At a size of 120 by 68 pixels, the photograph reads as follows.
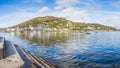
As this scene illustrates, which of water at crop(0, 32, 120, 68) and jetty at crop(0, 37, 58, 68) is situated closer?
jetty at crop(0, 37, 58, 68)

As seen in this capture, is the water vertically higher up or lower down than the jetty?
lower down

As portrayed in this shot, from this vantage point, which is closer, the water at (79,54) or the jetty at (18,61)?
the jetty at (18,61)

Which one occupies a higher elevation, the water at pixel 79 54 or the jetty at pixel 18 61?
the jetty at pixel 18 61

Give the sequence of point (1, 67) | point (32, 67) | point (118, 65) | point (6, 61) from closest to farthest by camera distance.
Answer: point (1, 67) → point (6, 61) → point (32, 67) → point (118, 65)

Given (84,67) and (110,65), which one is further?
(110,65)

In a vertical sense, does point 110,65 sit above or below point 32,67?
below

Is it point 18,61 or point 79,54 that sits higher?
point 18,61

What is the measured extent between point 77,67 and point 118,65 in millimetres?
8336

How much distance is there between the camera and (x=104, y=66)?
119ft

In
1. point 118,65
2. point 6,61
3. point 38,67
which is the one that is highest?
point 6,61

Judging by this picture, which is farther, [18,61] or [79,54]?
[79,54]

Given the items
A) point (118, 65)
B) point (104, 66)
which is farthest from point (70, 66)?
point (118, 65)

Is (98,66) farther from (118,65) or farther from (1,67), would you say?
(1,67)

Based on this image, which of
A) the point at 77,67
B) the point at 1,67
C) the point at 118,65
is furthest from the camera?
the point at 118,65
